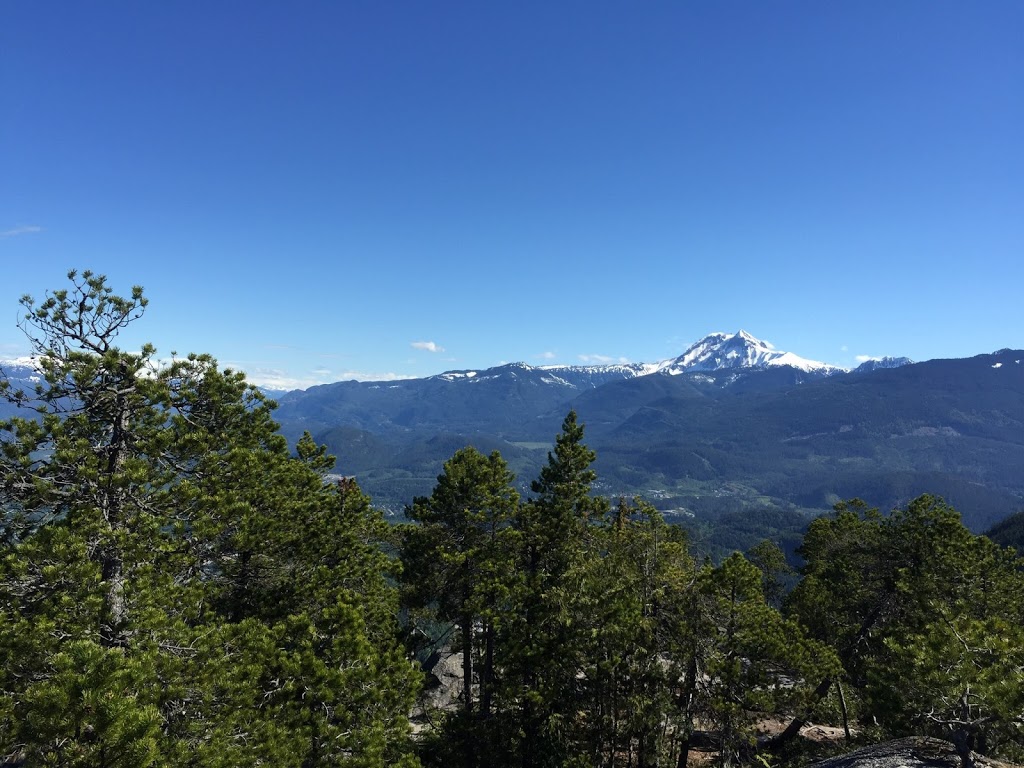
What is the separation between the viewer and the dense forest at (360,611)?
11969mm

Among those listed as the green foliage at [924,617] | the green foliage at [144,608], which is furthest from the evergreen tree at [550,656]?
the green foliage at [924,617]

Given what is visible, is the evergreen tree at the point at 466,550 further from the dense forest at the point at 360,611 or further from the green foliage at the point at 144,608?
the green foliage at the point at 144,608

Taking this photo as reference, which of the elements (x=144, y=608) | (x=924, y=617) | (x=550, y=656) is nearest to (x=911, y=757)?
(x=924, y=617)

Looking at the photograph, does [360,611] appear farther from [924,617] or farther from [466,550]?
[924,617]

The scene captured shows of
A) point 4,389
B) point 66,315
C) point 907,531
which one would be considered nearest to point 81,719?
point 4,389

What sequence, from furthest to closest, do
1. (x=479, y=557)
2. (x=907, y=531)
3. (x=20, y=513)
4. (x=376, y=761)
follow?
(x=907, y=531) → (x=479, y=557) → (x=376, y=761) → (x=20, y=513)

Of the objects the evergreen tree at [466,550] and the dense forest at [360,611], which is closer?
the dense forest at [360,611]

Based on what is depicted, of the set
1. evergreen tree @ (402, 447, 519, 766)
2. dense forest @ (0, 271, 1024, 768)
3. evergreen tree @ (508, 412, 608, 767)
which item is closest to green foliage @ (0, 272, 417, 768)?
dense forest @ (0, 271, 1024, 768)

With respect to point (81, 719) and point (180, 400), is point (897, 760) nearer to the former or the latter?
point (81, 719)

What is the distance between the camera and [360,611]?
1761 cm

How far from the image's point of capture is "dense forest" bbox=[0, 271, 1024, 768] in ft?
39.3

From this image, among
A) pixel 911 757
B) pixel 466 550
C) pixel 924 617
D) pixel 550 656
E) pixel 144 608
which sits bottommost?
pixel 911 757

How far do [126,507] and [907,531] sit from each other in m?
41.4

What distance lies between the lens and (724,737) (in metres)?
21.2
